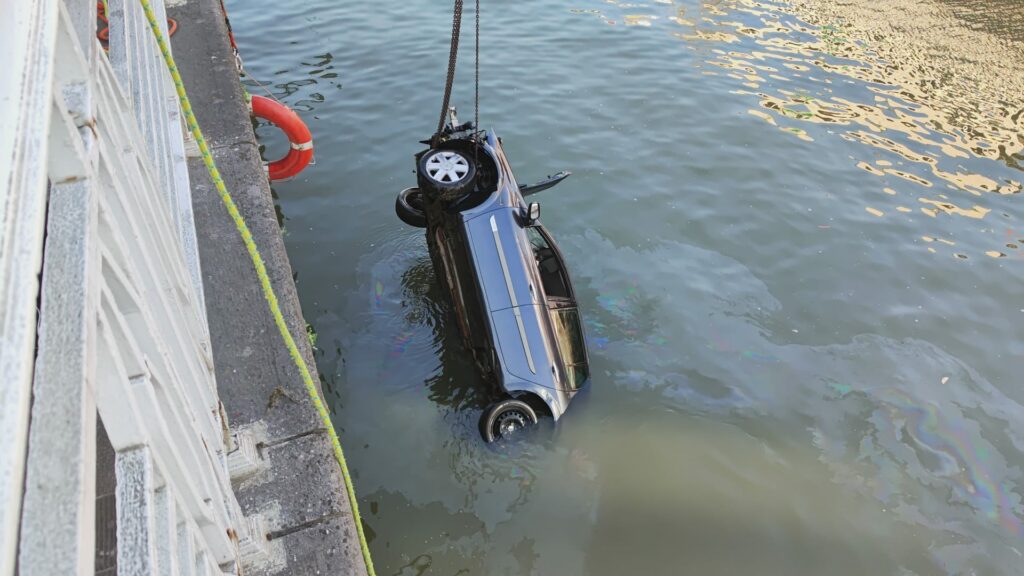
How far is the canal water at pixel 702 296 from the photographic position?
487 cm

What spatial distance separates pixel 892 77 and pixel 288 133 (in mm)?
9466

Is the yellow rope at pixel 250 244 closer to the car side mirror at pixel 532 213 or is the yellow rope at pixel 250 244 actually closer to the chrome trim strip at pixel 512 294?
the chrome trim strip at pixel 512 294

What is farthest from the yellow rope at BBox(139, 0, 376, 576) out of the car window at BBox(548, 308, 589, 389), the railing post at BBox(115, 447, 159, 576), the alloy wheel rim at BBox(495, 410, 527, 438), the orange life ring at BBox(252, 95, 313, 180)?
the orange life ring at BBox(252, 95, 313, 180)

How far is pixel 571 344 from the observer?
5430 millimetres

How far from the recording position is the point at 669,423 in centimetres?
559

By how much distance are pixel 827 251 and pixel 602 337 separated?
298cm

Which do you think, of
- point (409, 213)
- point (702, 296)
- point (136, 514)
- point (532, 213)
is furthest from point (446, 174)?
point (136, 514)

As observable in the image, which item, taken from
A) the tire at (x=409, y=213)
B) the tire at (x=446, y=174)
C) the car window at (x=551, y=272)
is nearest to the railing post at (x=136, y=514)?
the tire at (x=446, y=174)

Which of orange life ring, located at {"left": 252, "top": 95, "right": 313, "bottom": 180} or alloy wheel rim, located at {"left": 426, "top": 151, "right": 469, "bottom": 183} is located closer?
alloy wheel rim, located at {"left": 426, "top": 151, "right": 469, "bottom": 183}

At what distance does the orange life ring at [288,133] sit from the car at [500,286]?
2.02m

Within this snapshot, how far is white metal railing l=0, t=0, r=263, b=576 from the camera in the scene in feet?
3.19

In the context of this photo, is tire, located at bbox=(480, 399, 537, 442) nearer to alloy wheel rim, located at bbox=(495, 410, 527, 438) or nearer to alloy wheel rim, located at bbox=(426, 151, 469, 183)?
alloy wheel rim, located at bbox=(495, 410, 527, 438)

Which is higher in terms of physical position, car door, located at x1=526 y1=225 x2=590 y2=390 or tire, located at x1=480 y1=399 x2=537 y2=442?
car door, located at x1=526 y1=225 x2=590 y2=390

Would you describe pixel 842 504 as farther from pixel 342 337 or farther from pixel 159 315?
pixel 159 315
